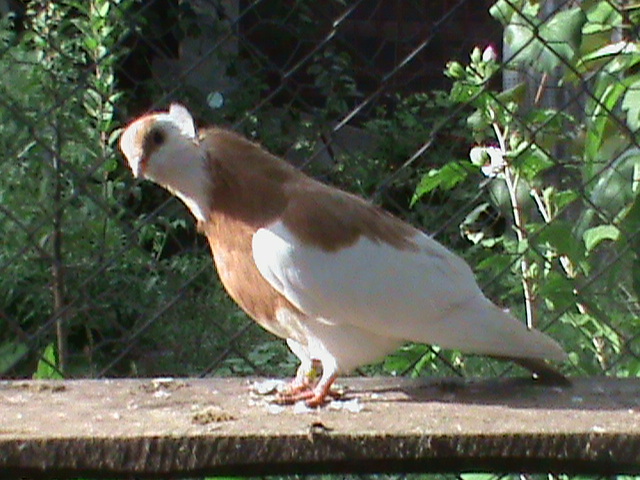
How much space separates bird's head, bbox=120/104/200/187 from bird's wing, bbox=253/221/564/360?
89 millimetres

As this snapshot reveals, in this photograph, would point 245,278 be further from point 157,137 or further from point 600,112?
point 600,112

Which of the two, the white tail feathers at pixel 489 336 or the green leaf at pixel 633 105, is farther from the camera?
the green leaf at pixel 633 105

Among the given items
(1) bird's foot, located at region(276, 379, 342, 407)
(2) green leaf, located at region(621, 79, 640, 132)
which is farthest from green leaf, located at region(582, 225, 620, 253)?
(1) bird's foot, located at region(276, 379, 342, 407)

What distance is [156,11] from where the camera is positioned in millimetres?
2061

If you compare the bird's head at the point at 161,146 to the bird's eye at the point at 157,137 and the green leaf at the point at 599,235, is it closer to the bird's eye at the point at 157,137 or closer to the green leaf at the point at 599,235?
the bird's eye at the point at 157,137

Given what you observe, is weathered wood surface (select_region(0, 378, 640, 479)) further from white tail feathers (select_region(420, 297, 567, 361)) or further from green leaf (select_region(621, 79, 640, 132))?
green leaf (select_region(621, 79, 640, 132))

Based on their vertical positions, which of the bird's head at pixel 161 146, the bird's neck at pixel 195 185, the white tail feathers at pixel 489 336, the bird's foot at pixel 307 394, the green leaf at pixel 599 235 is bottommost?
the bird's foot at pixel 307 394

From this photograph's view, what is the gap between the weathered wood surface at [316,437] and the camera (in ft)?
2.79

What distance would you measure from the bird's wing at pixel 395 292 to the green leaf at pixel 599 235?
262 millimetres

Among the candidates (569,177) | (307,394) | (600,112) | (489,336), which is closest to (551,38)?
(600,112)

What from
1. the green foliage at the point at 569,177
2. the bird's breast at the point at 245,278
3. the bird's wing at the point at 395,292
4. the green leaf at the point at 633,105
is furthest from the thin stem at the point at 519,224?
the bird's breast at the point at 245,278

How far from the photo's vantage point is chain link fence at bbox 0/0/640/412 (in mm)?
1286

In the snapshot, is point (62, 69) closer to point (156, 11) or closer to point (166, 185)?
point (156, 11)

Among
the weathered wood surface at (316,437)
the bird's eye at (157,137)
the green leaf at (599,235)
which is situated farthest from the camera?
the green leaf at (599,235)
